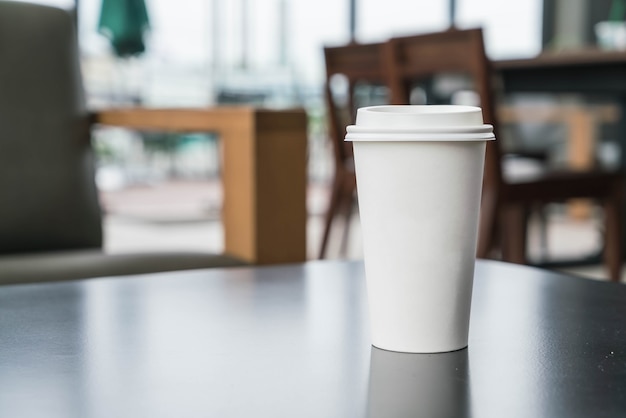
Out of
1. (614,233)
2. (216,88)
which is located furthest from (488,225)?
(216,88)

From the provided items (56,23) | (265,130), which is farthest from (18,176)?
(265,130)

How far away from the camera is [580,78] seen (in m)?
2.73

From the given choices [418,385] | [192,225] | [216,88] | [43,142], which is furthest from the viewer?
[216,88]

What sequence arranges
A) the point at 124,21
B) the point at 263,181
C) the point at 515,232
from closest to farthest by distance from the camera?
the point at 263,181, the point at 515,232, the point at 124,21

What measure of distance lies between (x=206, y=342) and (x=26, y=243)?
3.67ft

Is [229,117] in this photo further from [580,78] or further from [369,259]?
[580,78]

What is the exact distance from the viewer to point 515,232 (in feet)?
10.5

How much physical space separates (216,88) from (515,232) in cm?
319

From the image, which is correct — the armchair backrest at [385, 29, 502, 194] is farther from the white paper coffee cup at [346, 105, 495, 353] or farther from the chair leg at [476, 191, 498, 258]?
the white paper coffee cup at [346, 105, 495, 353]

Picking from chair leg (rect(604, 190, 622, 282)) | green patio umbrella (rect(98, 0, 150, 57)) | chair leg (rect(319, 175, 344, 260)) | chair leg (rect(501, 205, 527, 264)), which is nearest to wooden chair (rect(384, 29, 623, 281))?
chair leg (rect(604, 190, 622, 282))

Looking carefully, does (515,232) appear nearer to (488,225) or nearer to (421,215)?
(488,225)

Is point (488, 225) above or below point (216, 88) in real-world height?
below

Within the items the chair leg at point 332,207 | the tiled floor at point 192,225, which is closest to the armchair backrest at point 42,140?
the chair leg at point 332,207

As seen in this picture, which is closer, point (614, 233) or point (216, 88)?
point (614, 233)
